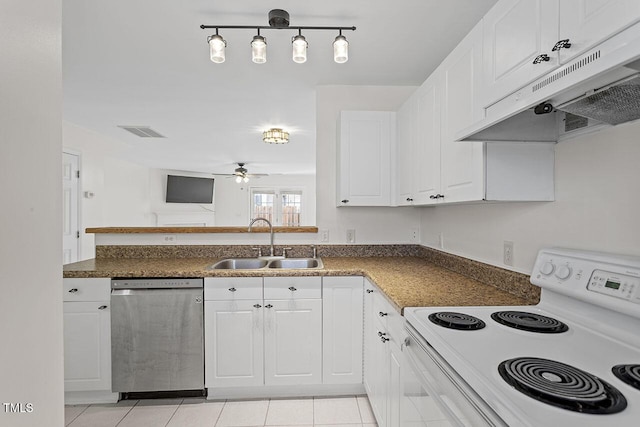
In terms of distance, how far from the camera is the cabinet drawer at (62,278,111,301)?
2105 mm

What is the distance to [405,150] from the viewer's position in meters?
2.34

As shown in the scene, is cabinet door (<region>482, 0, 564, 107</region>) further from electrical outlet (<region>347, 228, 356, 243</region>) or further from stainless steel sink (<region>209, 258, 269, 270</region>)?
stainless steel sink (<region>209, 258, 269, 270</region>)

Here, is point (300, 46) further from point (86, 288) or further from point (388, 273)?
point (86, 288)

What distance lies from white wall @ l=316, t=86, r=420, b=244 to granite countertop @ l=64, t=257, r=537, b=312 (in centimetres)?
25

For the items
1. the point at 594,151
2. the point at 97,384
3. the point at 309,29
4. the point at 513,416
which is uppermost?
the point at 309,29

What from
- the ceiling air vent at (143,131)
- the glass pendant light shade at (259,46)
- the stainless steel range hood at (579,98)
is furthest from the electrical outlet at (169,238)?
the stainless steel range hood at (579,98)

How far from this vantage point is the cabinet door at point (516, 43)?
952mm

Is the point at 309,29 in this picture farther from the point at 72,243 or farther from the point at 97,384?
the point at 72,243

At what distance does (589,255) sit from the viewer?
1123mm

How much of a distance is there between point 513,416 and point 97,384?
2.49 meters

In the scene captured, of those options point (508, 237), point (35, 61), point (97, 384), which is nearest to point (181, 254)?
point (97, 384)

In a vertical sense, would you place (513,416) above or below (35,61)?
below

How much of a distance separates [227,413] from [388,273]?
54.2 inches

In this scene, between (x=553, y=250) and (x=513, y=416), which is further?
(x=553, y=250)
